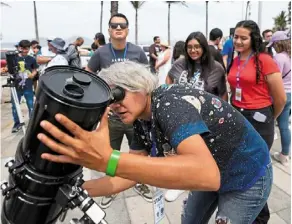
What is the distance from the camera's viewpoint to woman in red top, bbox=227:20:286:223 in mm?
2232

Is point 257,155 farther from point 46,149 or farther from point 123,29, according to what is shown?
point 123,29

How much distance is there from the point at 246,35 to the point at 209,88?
552 millimetres

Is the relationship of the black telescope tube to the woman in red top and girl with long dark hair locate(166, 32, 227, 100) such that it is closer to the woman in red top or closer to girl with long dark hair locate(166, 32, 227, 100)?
the woman in red top

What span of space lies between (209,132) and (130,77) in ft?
1.12

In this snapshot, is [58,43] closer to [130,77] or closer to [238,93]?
[238,93]

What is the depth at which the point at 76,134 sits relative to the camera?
27.6 inches

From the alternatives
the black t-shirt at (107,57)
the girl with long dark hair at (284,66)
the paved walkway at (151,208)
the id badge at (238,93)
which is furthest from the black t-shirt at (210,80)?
the paved walkway at (151,208)

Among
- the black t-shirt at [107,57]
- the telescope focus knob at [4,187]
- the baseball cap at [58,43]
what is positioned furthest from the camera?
the baseball cap at [58,43]

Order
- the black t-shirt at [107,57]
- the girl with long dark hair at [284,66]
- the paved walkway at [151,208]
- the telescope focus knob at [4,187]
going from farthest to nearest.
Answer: the girl with long dark hair at [284,66] → the black t-shirt at [107,57] → the paved walkway at [151,208] → the telescope focus knob at [4,187]

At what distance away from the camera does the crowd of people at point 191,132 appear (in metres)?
0.77

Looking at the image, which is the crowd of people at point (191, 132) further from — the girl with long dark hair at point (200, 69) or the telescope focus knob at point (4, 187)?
the telescope focus knob at point (4, 187)

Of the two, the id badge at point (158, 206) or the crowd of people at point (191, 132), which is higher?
the crowd of people at point (191, 132)

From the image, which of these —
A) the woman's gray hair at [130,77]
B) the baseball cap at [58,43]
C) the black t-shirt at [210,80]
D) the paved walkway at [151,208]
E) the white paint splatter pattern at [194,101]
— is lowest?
the paved walkway at [151,208]

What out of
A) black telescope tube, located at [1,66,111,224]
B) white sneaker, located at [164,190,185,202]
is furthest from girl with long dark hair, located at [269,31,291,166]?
black telescope tube, located at [1,66,111,224]
